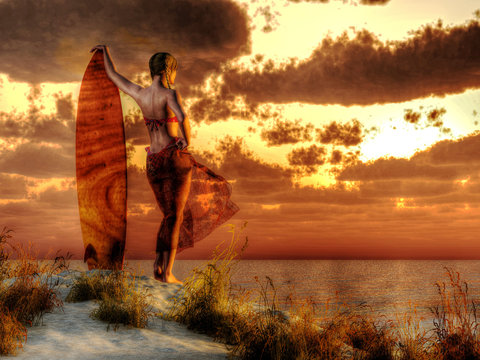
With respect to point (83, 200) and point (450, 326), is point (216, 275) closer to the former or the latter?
point (450, 326)

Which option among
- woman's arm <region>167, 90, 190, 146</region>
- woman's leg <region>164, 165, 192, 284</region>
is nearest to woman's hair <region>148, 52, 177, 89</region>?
woman's arm <region>167, 90, 190, 146</region>

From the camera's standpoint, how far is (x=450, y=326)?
18.8 ft

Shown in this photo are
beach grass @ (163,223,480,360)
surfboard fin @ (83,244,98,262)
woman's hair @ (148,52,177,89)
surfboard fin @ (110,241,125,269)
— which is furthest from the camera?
surfboard fin @ (83,244,98,262)

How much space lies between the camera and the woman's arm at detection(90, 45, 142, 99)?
28.6 feet

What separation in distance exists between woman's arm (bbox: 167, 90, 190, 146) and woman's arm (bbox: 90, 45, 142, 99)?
0.89 meters

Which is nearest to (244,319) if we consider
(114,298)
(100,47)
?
(114,298)

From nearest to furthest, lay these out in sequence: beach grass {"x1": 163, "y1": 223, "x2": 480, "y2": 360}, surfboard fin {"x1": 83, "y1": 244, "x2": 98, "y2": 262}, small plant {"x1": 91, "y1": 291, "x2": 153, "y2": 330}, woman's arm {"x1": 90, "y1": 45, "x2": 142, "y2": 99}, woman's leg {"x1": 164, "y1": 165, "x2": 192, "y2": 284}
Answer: beach grass {"x1": 163, "y1": 223, "x2": 480, "y2": 360}
small plant {"x1": 91, "y1": 291, "x2": 153, "y2": 330}
woman's leg {"x1": 164, "y1": 165, "x2": 192, "y2": 284}
woman's arm {"x1": 90, "y1": 45, "x2": 142, "y2": 99}
surfboard fin {"x1": 83, "y1": 244, "x2": 98, "y2": 262}

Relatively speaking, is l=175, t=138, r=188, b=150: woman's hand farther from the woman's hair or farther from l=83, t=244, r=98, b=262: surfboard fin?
l=83, t=244, r=98, b=262: surfboard fin

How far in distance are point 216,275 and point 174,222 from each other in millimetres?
2086

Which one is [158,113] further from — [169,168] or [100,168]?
[100,168]

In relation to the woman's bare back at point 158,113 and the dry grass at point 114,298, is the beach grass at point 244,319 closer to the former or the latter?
the dry grass at point 114,298

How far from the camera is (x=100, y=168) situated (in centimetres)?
939

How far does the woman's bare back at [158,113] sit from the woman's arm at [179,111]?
0.12 meters

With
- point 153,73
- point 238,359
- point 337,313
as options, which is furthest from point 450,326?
point 153,73
